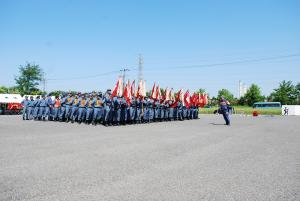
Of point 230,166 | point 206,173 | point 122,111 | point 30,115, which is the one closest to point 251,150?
point 230,166

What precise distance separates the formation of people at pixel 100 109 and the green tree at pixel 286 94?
7238 centimetres

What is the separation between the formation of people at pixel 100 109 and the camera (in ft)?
63.1

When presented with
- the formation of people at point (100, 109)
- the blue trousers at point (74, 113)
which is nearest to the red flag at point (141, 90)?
the formation of people at point (100, 109)

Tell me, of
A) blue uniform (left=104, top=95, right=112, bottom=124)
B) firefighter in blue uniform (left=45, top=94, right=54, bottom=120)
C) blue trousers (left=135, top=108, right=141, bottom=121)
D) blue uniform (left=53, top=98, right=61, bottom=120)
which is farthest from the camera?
firefighter in blue uniform (left=45, top=94, right=54, bottom=120)

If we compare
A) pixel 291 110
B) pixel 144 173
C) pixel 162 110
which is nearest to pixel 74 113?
pixel 162 110

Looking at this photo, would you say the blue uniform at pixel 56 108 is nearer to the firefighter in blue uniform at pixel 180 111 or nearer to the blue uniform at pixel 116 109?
the blue uniform at pixel 116 109

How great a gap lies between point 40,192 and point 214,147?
624 cm

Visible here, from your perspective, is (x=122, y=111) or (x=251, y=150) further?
(x=122, y=111)

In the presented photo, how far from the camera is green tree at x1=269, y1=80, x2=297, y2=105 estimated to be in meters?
91.0

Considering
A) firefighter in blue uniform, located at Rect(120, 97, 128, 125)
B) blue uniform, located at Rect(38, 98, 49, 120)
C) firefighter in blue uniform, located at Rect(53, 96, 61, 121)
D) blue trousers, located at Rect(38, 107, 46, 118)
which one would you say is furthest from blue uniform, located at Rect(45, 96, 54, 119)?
firefighter in blue uniform, located at Rect(120, 97, 128, 125)

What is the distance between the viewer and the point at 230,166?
22.8ft

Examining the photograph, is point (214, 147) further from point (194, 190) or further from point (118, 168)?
point (194, 190)

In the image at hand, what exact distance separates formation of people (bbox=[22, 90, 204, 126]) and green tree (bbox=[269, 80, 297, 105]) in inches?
2850

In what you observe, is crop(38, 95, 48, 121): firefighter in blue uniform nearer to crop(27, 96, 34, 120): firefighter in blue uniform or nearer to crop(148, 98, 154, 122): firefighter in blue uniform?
crop(27, 96, 34, 120): firefighter in blue uniform
